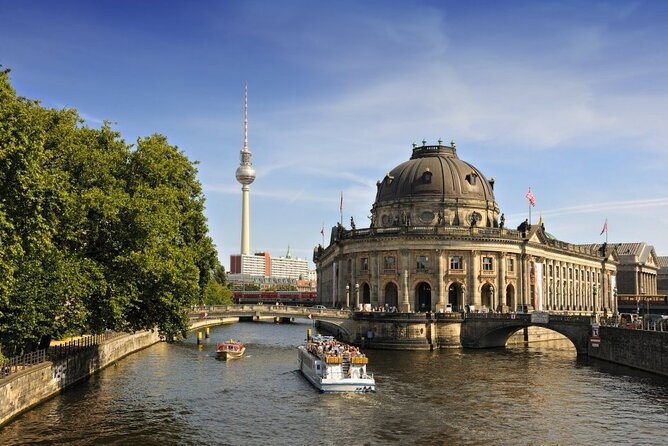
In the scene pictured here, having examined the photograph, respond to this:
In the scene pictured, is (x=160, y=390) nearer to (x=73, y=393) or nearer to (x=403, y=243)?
(x=73, y=393)

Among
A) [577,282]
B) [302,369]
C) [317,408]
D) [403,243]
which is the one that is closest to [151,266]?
[317,408]

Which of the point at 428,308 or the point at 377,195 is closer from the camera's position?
the point at 428,308

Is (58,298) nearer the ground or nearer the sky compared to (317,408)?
nearer the sky

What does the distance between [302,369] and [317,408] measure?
60.4 feet

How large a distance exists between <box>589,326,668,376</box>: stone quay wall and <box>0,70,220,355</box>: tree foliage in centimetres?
4284

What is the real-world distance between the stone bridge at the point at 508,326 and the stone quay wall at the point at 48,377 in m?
45.6

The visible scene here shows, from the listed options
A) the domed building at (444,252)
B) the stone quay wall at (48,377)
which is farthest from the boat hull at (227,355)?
the domed building at (444,252)

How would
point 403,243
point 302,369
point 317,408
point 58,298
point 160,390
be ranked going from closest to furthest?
point 58,298 → point 317,408 → point 160,390 → point 302,369 → point 403,243

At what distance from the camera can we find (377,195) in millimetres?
135375

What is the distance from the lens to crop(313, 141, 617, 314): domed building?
4355 inches

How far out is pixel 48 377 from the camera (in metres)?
49.3

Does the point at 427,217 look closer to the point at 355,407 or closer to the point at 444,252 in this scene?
the point at 444,252

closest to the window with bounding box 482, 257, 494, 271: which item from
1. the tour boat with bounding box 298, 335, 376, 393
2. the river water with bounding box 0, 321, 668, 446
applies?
the river water with bounding box 0, 321, 668, 446

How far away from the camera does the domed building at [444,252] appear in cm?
11062
